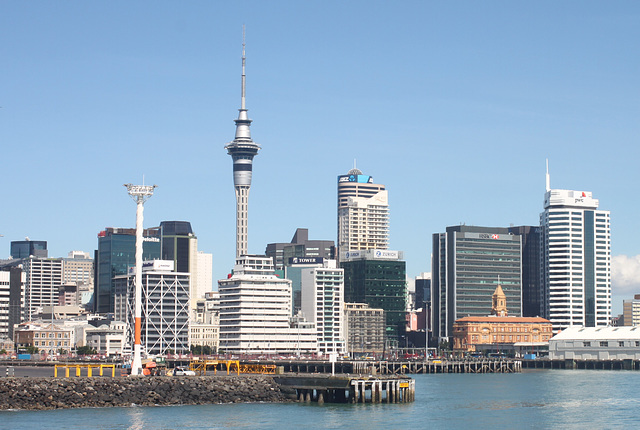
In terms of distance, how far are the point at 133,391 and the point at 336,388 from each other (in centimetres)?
2312

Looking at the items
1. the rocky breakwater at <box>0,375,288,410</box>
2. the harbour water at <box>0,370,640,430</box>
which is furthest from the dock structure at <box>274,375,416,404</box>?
the harbour water at <box>0,370,640,430</box>

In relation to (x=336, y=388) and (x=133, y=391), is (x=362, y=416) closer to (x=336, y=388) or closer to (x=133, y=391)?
(x=336, y=388)

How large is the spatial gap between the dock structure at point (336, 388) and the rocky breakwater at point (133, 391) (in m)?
1.85

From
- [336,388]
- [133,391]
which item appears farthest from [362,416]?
[133,391]

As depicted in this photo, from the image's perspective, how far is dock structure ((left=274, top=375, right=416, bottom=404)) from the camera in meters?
128

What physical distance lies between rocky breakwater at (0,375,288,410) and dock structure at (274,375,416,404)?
6.08 ft

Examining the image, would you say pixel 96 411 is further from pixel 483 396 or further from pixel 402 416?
pixel 483 396

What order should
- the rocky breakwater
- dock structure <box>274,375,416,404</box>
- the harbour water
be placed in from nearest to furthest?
the harbour water, the rocky breakwater, dock structure <box>274,375,416,404</box>

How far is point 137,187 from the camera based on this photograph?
140000mm

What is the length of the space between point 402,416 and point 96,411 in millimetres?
32219

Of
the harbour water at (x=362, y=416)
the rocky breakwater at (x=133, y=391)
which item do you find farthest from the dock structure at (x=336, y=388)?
the harbour water at (x=362, y=416)

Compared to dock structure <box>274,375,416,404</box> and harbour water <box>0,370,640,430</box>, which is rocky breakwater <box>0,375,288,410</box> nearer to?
dock structure <box>274,375,416,404</box>

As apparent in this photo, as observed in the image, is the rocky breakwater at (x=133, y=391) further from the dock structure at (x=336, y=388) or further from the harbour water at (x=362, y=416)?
the harbour water at (x=362, y=416)

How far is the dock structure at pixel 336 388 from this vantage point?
127969 mm
